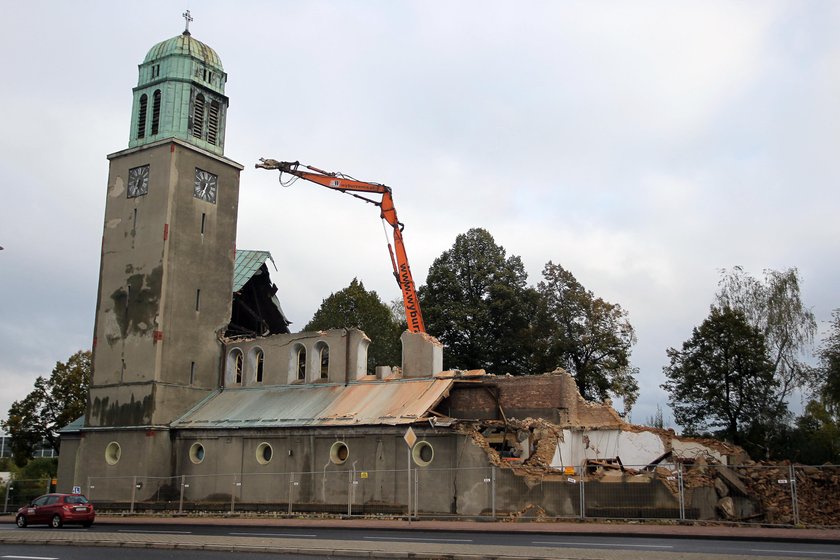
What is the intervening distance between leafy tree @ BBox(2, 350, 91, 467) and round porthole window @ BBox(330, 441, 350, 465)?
3082cm

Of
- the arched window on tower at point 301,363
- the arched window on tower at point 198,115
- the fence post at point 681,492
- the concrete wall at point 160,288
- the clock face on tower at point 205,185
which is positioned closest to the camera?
the fence post at point 681,492

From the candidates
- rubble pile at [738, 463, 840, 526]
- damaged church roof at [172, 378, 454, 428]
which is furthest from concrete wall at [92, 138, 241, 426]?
rubble pile at [738, 463, 840, 526]

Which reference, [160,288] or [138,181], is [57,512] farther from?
[138,181]

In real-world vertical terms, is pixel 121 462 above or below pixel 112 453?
below

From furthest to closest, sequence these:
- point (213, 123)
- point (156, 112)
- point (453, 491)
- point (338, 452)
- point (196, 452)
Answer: point (213, 123) → point (156, 112) → point (196, 452) → point (338, 452) → point (453, 491)

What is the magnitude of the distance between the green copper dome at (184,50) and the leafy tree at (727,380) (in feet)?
113

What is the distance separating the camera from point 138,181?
4425 centimetres

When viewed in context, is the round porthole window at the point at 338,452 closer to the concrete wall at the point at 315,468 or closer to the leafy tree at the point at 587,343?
the concrete wall at the point at 315,468

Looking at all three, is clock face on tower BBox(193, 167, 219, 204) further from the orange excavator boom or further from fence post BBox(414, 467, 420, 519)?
fence post BBox(414, 467, 420, 519)

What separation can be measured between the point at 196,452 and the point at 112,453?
193 inches

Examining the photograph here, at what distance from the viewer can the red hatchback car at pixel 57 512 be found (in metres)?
29.8

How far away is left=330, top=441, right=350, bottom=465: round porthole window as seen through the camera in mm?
36125

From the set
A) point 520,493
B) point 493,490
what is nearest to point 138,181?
point 493,490

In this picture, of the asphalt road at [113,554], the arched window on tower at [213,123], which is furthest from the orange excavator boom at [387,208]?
the asphalt road at [113,554]
